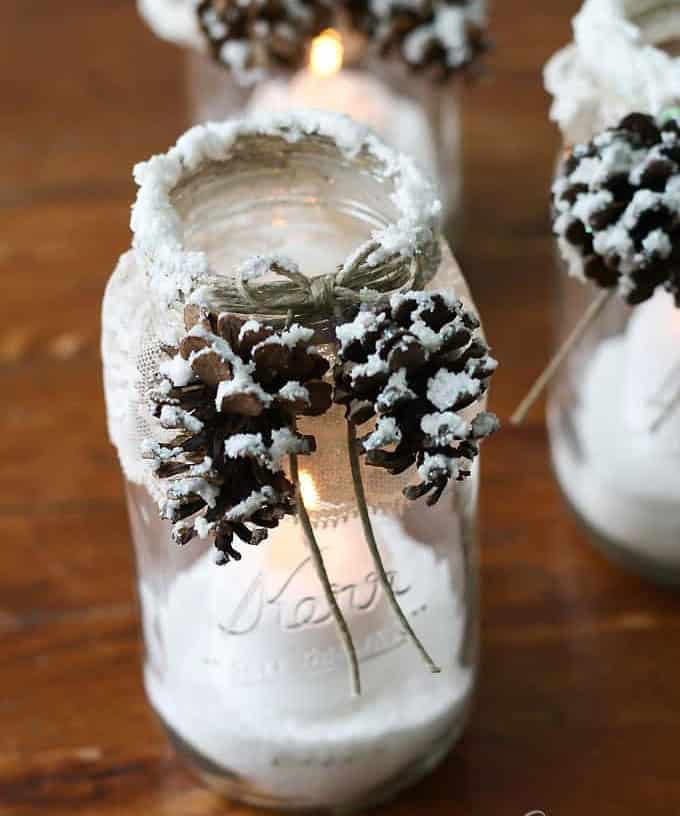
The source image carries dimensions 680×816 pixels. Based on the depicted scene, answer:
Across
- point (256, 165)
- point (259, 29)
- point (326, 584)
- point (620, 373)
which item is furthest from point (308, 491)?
point (259, 29)

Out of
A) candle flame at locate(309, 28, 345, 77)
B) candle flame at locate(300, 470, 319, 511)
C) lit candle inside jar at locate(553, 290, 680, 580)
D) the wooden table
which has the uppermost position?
candle flame at locate(300, 470, 319, 511)

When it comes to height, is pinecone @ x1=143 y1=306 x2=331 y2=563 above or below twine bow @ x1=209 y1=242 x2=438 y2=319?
below

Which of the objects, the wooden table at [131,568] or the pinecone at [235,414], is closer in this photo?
the pinecone at [235,414]

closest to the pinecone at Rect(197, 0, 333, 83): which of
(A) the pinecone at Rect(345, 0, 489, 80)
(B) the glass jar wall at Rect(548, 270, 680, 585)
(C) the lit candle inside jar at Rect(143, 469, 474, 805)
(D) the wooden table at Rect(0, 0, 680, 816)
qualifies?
(A) the pinecone at Rect(345, 0, 489, 80)

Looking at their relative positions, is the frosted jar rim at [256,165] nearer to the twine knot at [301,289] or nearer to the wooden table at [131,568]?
the twine knot at [301,289]

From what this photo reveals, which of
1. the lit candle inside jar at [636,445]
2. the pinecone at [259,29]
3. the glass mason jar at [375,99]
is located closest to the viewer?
the lit candle inside jar at [636,445]

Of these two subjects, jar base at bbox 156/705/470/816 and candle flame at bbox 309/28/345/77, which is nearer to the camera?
jar base at bbox 156/705/470/816

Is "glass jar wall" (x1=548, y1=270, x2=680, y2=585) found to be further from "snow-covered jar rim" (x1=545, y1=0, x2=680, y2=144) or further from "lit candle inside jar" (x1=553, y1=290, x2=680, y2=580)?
"snow-covered jar rim" (x1=545, y1=0, x2=680, y2=144)

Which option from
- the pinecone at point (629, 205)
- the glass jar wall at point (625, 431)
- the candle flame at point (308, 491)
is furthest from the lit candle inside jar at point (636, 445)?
the candle flame at point (308, 491)
